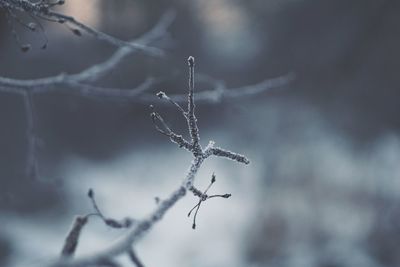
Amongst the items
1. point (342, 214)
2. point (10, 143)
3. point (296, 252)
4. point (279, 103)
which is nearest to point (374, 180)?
point (342, 214)

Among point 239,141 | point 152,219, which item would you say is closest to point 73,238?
point 152,219

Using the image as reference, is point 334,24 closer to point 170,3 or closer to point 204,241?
point 170,3

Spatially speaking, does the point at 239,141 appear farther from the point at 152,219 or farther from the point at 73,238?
the point at 152,219

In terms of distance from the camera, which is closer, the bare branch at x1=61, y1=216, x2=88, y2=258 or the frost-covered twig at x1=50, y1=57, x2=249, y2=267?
the frost-covered twig at x1=50, y1=57, x2=249, y2=267

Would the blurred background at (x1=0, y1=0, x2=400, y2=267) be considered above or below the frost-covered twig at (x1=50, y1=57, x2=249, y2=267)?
above

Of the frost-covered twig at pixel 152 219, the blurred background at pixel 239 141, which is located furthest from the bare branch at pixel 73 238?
the blurred background at pixel 239 141

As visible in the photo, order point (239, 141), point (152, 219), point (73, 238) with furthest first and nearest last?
→ point (239, 141)
point (73, 238)
point (152, 219)

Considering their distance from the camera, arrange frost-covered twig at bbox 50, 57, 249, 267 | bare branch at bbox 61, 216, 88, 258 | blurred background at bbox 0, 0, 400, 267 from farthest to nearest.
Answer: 1. blurred background at bbox 0, 0, 400, 267
2. bare branch at bbox 61, 216, 88, 258
3. frost-covered twig at bbox 50, 57, 249, 267

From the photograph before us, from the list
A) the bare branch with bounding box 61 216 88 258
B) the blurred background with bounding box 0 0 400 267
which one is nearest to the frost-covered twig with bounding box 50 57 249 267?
the bare branch with bounding box 61 216 88 258

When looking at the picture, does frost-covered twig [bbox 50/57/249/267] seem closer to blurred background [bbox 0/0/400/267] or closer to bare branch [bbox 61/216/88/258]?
bare branch [bbox 61/216/88/258]
